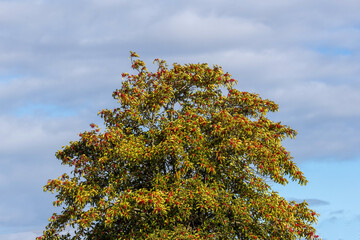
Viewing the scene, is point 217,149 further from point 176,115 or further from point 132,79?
point 132,79

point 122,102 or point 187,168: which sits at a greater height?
point 122,102

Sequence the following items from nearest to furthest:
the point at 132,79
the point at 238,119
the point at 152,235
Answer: the point at 152,235 → the point at 238,119 → the point at 132,79

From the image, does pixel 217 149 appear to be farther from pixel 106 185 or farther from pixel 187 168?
pixel 106 185

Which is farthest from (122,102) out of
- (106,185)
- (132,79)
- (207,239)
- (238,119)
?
(207,239)

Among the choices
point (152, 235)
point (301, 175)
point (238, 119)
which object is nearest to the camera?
point (152, 235)

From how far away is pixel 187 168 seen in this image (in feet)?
Result: 80.8

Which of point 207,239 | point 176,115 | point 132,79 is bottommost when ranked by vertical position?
point 207,239

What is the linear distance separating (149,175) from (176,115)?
11.7 ft

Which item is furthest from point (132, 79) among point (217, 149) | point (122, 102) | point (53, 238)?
point (53, 238)

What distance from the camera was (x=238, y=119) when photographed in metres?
25.7

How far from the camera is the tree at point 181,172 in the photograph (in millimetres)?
24641

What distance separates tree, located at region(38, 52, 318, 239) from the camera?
80.8ft

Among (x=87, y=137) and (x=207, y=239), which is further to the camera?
(x=87, y=137)

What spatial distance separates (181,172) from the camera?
84.2ft
